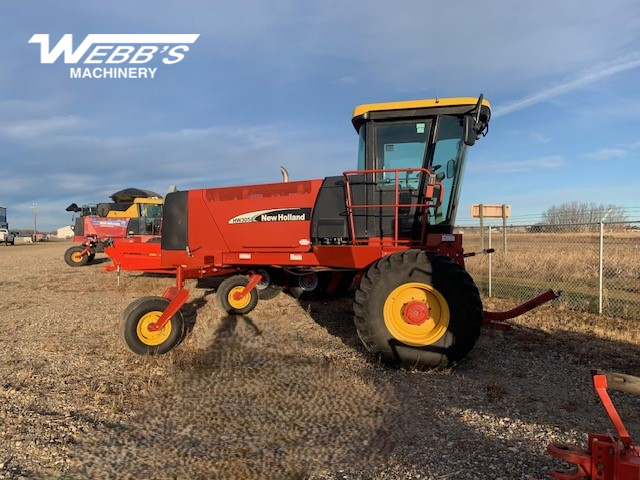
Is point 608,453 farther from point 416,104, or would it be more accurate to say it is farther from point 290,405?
point 416,104

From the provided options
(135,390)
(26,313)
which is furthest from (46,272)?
(135,390)

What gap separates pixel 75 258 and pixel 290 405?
1641cm

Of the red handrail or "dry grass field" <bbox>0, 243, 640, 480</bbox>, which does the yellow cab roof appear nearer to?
the red handrail

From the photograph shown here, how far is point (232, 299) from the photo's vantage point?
7.51 metres

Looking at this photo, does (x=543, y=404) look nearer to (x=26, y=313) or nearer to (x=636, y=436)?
(x=636, y=436)

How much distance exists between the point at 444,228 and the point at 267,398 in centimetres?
327

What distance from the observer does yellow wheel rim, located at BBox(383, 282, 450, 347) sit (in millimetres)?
4679

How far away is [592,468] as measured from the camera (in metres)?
2.17

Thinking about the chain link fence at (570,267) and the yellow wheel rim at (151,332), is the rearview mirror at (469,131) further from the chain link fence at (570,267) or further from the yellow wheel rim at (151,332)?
the chain link fence at (570,267)

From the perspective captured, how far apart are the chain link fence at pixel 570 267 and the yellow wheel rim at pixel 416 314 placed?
4.63 metres

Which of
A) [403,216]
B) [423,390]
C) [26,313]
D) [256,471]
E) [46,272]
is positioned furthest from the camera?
[46,272]

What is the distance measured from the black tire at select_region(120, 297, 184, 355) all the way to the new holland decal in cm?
185

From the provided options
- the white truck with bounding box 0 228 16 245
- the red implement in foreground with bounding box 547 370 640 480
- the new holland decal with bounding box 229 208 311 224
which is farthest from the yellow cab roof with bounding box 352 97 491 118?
the white truck with bounding box 0 228 16 245

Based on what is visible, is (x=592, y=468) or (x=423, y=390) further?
(x=423, y=390)
